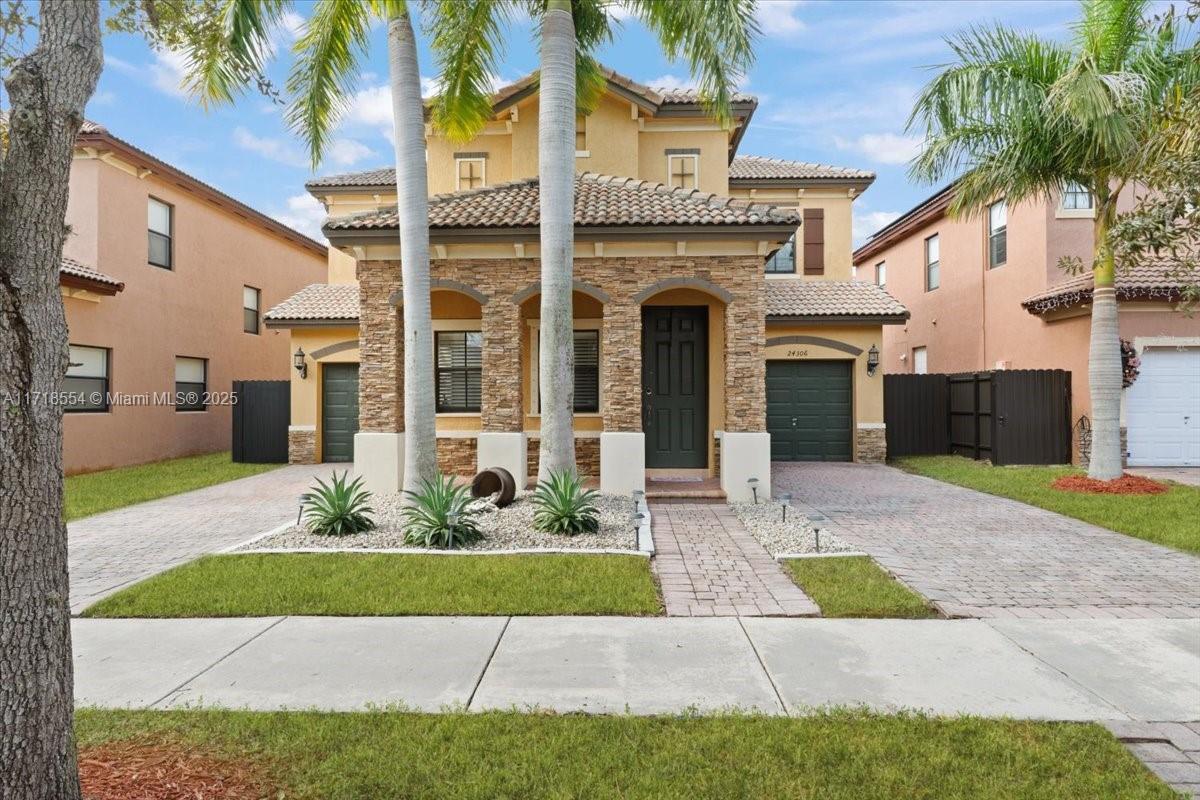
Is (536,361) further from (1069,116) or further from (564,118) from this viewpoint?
(1069,116)

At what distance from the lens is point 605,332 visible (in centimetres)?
1141

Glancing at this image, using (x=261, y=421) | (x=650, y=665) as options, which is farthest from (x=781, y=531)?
(x=261, y=421)

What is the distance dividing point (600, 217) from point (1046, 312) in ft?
39.0

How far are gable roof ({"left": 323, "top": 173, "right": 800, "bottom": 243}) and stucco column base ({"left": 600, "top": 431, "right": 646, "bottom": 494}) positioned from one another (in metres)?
3.44

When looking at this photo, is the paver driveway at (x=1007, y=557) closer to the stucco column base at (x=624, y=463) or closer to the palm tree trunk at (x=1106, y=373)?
the palm tree trunk at (x=1106, y=373)

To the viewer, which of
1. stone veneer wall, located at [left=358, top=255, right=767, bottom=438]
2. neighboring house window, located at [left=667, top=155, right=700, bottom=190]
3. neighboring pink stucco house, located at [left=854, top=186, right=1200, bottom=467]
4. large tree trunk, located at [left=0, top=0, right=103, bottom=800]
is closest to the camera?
large tree trunk, located at [left=0, top=0, right=103, bottom=800]

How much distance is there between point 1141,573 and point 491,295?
957 cm

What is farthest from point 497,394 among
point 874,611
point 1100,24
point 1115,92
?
point 1100,24

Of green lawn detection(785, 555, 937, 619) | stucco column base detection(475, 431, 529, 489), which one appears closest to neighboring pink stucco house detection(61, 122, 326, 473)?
stucco column base detection(475, 431, 529, 489)

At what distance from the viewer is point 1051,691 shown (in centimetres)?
414

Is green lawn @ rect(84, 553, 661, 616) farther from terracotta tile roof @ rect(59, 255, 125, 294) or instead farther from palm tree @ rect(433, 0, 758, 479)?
terracotta tile roof @ rect(59, 255, 125, 294)

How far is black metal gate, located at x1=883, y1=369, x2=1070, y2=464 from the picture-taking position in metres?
15.6

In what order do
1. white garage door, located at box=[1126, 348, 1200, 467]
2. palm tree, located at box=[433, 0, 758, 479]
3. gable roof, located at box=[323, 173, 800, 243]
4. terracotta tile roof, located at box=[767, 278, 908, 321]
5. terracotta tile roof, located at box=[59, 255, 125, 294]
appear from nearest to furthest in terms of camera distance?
palm tree, located at box=[433, 0, 758, 479]
gable roof, located at box=[323, 173, 800, 243]
terracotta tile roof, located at box=[59, 255, 125, 294]
white garage door, located at box=[1126, 348, 1200, 467]
terracotta tile roof, located at box=[767, 278, 908, 321]

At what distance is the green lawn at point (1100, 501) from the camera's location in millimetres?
8703
